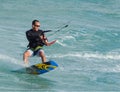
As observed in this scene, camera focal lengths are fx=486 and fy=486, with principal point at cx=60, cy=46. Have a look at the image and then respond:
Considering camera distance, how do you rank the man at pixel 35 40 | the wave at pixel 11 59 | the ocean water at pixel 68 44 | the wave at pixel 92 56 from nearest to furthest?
the ocean water at pixel 68 44, the man at pixel 35 40, the wave at pixel 11 59, the wave at pixel 92 56

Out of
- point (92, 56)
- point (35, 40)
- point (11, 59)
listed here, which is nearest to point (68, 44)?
point (92, 56)

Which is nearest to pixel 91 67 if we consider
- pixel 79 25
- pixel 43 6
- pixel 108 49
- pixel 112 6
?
pixel 108 49

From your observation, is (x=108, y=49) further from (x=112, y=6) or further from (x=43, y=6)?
(x=112, y=6)

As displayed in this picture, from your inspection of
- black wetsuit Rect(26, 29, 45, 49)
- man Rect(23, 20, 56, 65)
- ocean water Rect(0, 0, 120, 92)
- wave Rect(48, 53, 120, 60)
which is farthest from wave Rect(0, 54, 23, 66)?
wave Rect(48, 53, 120, 60)

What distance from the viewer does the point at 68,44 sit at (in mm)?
→ 17359

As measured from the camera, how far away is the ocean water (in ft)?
38.9

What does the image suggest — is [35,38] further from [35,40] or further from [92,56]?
[92,56]

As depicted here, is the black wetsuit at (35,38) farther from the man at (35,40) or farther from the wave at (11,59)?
the wave at (11,59)

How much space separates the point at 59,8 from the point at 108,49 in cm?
922

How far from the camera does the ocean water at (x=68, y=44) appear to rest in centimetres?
1185

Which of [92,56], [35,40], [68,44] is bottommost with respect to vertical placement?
[35,40]

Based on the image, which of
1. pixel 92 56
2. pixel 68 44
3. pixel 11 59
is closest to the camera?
pixel 11 59

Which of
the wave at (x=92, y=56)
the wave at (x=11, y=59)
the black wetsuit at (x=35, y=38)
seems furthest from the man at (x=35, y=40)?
the wave at (x=92, y=56)

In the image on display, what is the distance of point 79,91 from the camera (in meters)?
11.3
